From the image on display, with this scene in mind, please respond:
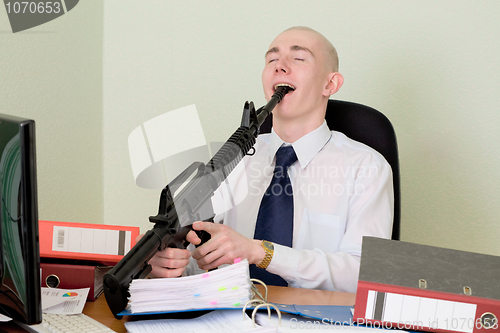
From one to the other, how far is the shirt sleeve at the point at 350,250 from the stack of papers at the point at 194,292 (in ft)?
0.95

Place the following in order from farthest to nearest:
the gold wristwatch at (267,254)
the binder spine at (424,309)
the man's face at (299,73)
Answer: the man's face at (299,73)
the gold wristwatch at (267,254)
the binder spine at (424,309)

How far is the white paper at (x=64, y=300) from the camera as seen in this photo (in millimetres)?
791

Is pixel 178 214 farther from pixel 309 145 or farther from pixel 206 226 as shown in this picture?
pixel 309 145

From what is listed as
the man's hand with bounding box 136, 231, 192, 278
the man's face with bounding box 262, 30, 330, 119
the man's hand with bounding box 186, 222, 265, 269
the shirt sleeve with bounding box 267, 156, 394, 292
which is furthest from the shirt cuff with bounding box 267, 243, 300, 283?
the man's face with bounding box 262, 30, 330, 119

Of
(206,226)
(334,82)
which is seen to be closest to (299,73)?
(334,82)

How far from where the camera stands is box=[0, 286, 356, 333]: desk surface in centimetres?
76

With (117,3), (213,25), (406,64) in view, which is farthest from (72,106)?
Result: (406,64)

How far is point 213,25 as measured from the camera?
2051 mm

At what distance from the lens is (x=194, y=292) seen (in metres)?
0.77

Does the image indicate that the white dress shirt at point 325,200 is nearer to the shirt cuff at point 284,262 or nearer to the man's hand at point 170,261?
the shirt cuff at point 284,262

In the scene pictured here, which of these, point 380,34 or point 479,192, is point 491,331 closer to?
point 479,192

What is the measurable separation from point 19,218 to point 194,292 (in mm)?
323

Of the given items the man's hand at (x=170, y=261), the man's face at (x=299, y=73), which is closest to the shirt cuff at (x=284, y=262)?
the man's hand at (x=170, y=261)

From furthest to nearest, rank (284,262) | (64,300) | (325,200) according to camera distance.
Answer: (325,200), (284,262), (64,300)
